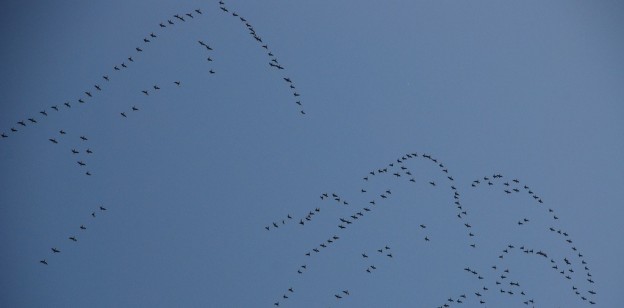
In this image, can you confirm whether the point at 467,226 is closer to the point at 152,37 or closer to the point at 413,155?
the point at 413,155

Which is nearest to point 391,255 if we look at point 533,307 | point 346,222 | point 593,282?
point 346,222

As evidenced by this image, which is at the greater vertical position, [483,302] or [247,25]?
[247,25]

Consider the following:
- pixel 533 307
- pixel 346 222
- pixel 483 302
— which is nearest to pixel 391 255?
pixel 346 222

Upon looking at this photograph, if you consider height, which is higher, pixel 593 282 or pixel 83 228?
pixel 593 282

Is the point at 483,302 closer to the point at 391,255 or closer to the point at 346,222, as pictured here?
the point at 391,255

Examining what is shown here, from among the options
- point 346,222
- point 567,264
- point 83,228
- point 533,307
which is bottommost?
point 83,228

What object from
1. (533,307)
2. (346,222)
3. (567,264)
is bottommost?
(346,222)

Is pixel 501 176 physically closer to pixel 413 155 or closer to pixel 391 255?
pixel 413 155
